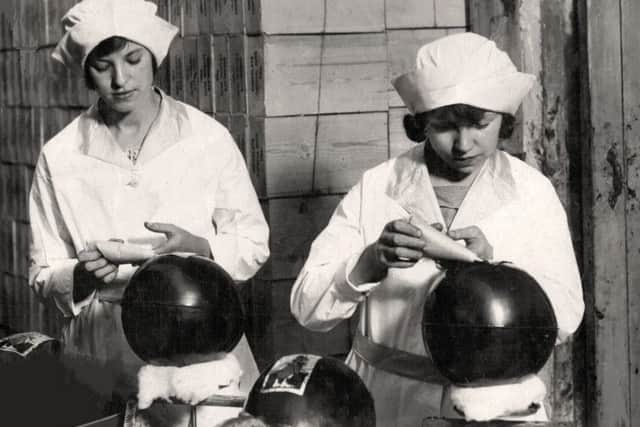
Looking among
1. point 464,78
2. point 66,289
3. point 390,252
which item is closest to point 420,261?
point 390,252

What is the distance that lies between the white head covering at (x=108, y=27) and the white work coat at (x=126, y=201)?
0.70ft

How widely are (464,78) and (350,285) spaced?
0.57 m

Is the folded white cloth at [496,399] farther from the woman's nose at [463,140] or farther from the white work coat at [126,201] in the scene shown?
the white work coat at [126,201]

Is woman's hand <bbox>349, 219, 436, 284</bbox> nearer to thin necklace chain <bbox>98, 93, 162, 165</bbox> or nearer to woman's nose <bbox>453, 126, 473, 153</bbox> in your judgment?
woman's nose <bbox>453, 126, 473, 153</bbox>

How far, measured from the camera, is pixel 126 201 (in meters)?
3.64

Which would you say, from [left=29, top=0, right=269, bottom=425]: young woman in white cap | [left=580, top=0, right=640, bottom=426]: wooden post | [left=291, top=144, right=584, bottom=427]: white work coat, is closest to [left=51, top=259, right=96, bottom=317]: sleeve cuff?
[left=29, top=0, right=269, bottom=425]: young woman in white cap

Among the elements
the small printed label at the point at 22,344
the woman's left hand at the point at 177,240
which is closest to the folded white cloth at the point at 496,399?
the woman's left hand at the point at 177,240

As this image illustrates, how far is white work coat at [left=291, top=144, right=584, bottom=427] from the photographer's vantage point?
310 centimetres

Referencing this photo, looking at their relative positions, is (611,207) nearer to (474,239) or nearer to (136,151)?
(474,239)

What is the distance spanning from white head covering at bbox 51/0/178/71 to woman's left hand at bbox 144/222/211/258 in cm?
55

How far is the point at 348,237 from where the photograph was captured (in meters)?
3.24

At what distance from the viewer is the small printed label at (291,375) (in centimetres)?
278

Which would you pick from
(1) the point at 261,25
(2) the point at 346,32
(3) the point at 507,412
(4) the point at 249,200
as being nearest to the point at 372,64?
(2) the point at 346,32

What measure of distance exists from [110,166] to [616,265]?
1.71m
